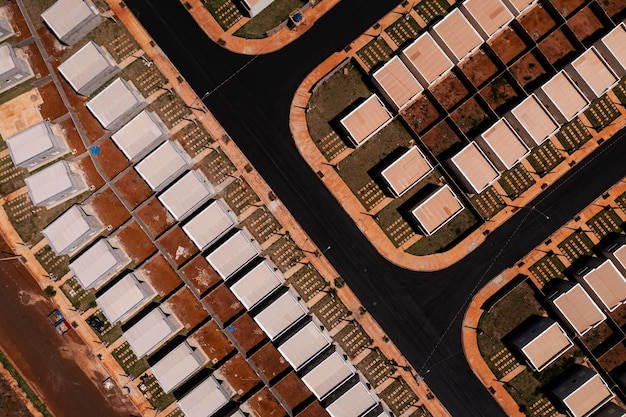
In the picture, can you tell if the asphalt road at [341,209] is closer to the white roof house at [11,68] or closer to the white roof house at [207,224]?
the white roof house at [207,224]

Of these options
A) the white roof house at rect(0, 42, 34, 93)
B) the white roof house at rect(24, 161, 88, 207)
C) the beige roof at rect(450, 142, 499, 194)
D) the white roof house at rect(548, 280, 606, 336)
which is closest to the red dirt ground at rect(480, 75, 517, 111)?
the beige roof at rect(450, 142, 499, 194)

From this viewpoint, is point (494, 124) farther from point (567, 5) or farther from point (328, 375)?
point (328, 375)

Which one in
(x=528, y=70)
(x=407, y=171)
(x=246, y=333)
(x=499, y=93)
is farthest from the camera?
(x=528, y=70)

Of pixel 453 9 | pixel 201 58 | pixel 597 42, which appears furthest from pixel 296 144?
pixel 597 42

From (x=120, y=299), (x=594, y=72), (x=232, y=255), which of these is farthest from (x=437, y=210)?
(x=120, y=299)

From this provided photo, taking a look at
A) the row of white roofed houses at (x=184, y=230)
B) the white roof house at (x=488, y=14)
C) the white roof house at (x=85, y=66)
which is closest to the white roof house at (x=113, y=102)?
the row of white roofed houses at (x=184, y=230)

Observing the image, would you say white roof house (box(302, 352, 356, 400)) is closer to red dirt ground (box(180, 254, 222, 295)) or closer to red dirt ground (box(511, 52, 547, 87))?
red dirt ground (box(180, 254, 222, 295))
